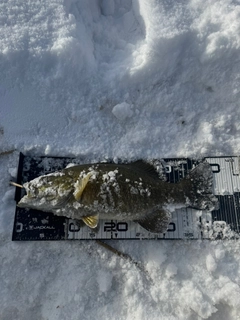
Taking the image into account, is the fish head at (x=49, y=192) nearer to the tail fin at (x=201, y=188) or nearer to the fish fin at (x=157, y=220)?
the fish fin at (x=157, y=220)

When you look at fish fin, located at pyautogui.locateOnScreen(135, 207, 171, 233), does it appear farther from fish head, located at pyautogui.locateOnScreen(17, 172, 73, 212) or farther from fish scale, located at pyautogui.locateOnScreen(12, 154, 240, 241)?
fish head, located at pyautogui.locateOnScreen(17, 172, 73, 212)

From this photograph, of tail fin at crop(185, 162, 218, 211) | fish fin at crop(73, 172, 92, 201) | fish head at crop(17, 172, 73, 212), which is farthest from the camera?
tail fin at crop(185, 162, 218, 211)

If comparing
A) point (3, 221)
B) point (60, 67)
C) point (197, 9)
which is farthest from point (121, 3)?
point (3, 221)

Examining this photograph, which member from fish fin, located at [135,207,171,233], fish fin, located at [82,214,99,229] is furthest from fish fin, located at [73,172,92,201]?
fish fin, located at [135,207,171,233]

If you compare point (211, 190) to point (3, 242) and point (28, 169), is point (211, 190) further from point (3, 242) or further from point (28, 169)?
point (3, 242)

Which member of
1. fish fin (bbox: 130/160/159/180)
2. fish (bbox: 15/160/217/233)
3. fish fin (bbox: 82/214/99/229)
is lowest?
fish fin (bbox: 82/214/99/229)

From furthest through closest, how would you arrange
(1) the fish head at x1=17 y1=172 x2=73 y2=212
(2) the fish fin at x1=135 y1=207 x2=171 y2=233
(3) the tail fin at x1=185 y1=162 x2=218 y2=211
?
(3) the tail fin at x1=185 y1=162 x2=218 y2=211 < (2) the fish fin at x1=135 y1=207 x2=171 y2=233 < (1) the fish head at x1=17 y1=172 x2=73 y2=212

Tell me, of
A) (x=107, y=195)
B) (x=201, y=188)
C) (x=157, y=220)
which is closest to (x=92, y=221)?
(x=107, y=195)

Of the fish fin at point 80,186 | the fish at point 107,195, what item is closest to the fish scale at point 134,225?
the fish at point 107,195

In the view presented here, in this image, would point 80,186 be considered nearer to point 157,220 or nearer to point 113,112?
point 157,220
